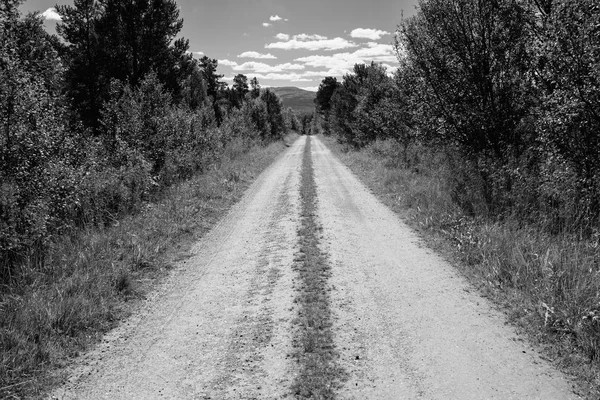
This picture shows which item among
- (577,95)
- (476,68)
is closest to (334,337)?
(577,95)

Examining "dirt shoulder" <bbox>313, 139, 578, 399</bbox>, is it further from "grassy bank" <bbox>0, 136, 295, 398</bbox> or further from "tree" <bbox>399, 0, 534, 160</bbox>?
"tree" <bbox>399, 0, 534, 160</bbox>

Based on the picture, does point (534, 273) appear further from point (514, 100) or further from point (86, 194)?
point (86, 194)

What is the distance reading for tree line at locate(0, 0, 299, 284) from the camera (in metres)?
6.64

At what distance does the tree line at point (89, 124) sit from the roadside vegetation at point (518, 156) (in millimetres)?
7912

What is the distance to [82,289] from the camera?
229 inches

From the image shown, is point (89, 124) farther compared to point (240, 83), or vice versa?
point (240, 83)

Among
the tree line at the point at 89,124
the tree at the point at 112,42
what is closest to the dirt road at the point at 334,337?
the tree line at the point at 89,124

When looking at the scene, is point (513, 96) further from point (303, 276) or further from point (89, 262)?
point (89, 262)

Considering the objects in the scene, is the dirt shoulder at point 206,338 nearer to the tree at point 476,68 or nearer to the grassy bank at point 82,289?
the grassy bank at point 82,289


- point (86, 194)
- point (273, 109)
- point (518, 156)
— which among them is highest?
point (273, 109)

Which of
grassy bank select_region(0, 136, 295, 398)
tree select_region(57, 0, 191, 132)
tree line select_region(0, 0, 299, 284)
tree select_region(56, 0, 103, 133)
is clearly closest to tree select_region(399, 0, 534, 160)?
grassy bank select_region(0, 136, 295, 398)

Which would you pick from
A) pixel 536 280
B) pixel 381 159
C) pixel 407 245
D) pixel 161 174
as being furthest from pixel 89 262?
pixel 381 159

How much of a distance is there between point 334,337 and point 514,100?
352 inches

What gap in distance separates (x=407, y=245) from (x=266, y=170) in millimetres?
14644
